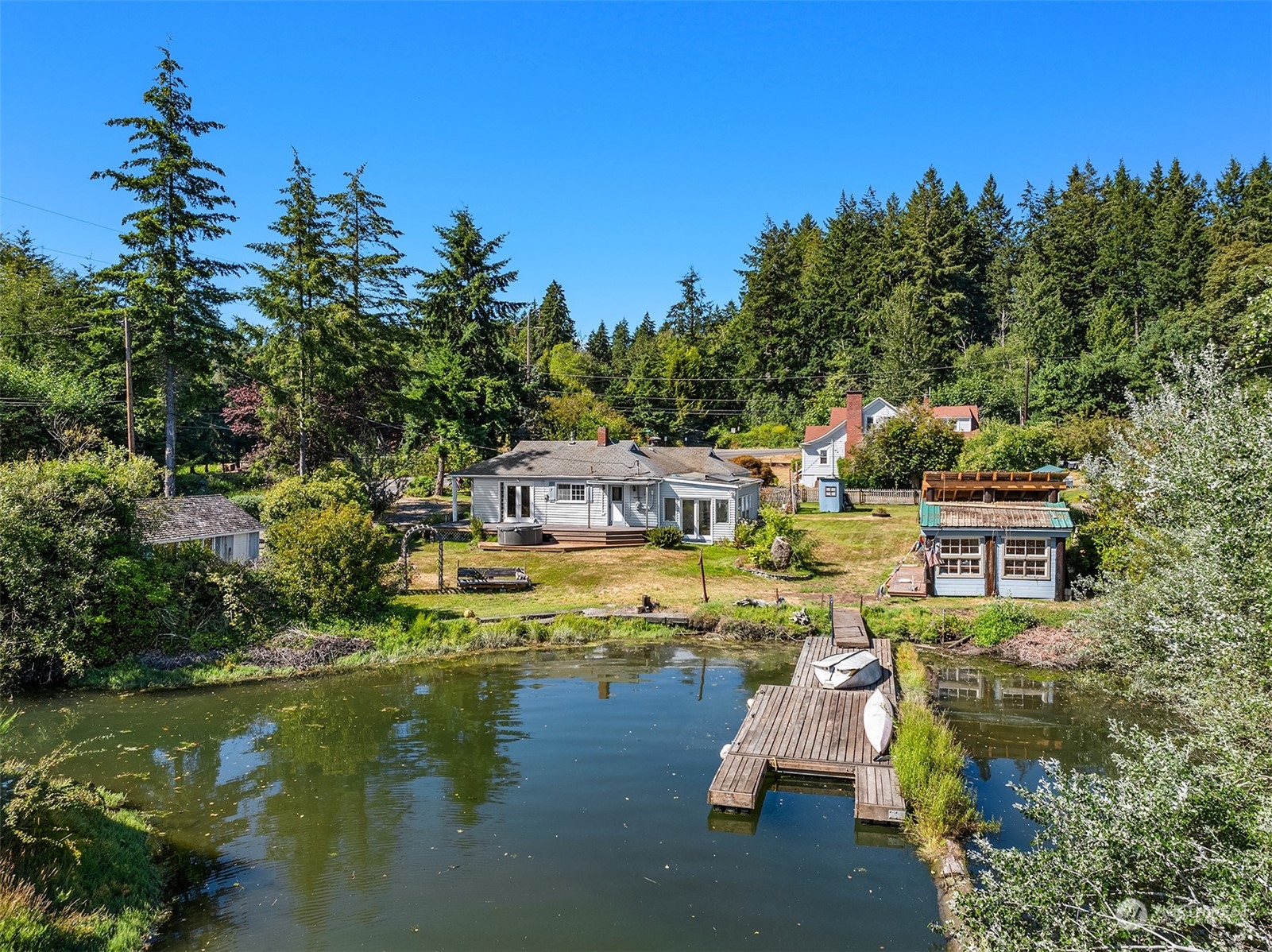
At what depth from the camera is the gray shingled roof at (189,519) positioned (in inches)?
862

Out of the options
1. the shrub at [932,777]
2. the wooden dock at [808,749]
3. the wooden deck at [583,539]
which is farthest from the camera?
the wooden deck at [583,539]

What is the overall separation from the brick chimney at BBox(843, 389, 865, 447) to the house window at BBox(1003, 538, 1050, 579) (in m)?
22.9

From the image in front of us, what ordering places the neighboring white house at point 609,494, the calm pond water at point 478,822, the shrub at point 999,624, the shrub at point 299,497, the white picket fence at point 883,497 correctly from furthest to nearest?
1. the white picket fence at point 883,497
2. the neighboring white house at point 609,494
3. the shrub at point 299,497
4. the shrub at point 999,624
5. the calm pond water at point 478,822

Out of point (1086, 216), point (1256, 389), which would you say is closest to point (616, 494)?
point (1256, 389)

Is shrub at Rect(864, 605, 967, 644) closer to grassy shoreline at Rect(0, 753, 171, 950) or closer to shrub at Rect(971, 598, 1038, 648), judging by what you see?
shrub at Rect(971, 598, 1038, 648)

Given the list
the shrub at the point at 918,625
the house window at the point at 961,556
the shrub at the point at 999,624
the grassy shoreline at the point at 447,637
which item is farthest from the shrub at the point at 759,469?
the shrub at the point at 999,624

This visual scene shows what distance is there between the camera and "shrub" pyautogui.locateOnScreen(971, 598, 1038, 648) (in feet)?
72.7

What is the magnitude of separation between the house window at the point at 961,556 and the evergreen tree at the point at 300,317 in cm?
2814

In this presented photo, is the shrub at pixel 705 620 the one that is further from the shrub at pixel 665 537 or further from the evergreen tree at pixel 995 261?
the evergreen tree at pixel 995 261

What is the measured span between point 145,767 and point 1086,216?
81439mm

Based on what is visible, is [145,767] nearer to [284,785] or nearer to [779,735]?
[284,785]

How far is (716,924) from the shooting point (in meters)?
9.50

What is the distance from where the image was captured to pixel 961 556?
86.2 ft

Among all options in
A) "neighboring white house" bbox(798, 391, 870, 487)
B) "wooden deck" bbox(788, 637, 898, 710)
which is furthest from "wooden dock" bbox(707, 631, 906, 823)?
"neighboring white house" bbox(798, 391, 870, 487)
